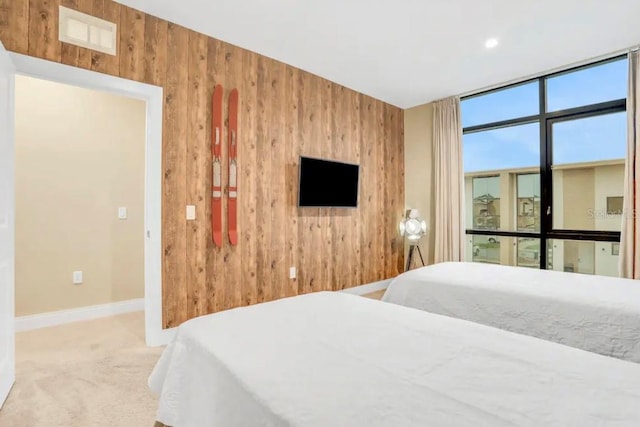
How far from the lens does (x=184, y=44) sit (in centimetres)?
291

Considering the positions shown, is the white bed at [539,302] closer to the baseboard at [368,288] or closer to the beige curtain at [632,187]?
the beige curtain at [632,187]

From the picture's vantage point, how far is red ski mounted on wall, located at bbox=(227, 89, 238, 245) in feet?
10.4

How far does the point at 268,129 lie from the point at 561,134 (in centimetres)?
329

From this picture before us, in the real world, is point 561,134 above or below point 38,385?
above

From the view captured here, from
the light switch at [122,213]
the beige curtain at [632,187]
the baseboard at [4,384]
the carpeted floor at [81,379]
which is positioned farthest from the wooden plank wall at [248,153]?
the beige curtain at [632,187]

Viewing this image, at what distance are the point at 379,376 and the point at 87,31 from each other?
297cm

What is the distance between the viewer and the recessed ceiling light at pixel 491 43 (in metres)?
3.14

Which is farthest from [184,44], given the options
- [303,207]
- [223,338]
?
[223,338]

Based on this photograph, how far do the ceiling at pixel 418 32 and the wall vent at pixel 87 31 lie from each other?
11.0 inches

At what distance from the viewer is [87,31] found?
8.07 ft

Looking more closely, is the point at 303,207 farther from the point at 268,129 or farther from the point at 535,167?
the point at 535,167

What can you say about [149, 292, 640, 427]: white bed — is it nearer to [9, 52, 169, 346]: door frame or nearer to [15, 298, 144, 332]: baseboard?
[9, 52, 169, 346]: door frame

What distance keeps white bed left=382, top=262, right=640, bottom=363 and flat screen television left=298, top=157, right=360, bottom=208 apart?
142cm

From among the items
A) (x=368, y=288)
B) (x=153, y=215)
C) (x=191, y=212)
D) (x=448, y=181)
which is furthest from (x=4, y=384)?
(x=448, y=181)
